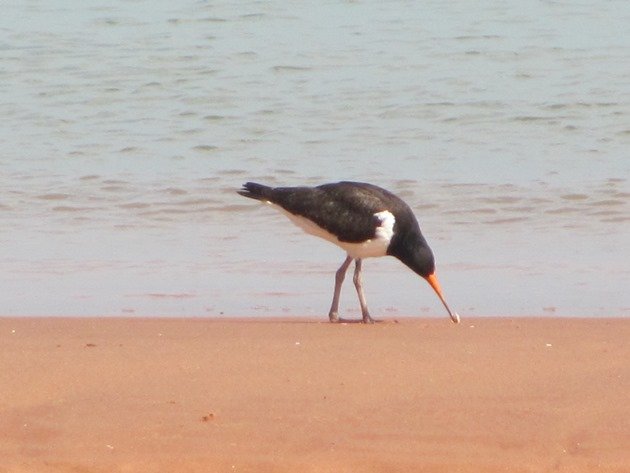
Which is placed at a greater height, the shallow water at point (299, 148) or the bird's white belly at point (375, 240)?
the bird's white belly at point (375, 240)

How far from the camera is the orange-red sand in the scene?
4918mm

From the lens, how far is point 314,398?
18.4 ft

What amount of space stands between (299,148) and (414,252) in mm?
4972

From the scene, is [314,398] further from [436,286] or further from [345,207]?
[345,207]

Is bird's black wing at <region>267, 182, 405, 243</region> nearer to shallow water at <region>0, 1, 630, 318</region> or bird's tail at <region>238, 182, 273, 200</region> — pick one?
bird's tail at <region>238, 182, 273, 200</region>

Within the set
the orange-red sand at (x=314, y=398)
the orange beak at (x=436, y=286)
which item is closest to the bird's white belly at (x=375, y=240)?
the orange beak at (x=436, y=286)

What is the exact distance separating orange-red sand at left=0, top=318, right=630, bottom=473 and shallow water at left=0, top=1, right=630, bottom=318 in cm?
Answer: 105

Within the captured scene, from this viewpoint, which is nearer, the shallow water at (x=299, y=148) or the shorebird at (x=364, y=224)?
the shorebird at (x=364, y=224)

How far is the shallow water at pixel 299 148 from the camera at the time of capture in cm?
865

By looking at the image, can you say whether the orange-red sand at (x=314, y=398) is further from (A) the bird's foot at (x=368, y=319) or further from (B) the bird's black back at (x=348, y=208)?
(B) the bird's black back at (x=348, y=208)

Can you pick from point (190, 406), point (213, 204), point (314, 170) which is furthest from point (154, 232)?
point (190, 406)

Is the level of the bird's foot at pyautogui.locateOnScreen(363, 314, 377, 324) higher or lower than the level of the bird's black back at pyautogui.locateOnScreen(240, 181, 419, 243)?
lower

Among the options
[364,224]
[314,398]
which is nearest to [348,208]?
[364,224]

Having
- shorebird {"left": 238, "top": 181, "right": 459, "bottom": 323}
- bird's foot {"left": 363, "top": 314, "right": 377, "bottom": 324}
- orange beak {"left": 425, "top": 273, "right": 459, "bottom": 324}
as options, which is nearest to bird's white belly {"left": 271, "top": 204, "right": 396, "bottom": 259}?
shorebird {"left": 238, "top": 181, "right": 459, "bottom": 323}
